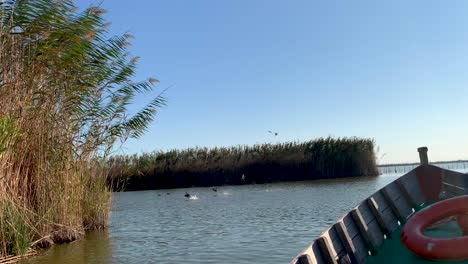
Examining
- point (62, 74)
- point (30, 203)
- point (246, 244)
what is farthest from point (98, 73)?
point (246, 244)

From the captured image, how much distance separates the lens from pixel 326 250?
383 cm

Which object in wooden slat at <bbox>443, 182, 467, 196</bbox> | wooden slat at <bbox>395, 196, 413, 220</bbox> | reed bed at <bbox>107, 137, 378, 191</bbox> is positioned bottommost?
wooden slat at <bbox>395, 196, 413, 220</bbox>

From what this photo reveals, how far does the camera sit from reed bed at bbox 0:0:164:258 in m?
7.65

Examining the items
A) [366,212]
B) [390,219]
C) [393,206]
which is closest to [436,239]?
[366,212]

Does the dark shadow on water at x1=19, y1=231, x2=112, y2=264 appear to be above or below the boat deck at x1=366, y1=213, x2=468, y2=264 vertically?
below

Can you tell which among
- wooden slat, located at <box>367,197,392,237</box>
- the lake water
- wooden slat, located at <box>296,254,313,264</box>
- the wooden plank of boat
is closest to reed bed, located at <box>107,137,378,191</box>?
the lake water

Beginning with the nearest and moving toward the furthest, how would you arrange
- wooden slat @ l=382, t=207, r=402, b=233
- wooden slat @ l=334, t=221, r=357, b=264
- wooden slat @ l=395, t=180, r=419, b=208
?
wooden slat @ l=334, t=221, r=357, b=264, wooden slat @ l=382, t=207, r=402, b=233, wooden slat @ l=395, t=180, r=419, b=208

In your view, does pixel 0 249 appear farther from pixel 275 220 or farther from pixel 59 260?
pixel 275 220

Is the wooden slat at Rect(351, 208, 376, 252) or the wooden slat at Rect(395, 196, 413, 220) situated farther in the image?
the wooden slat at Rect(395, 196, 413, 220)

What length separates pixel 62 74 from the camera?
359 inches

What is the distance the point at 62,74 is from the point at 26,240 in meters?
3.15

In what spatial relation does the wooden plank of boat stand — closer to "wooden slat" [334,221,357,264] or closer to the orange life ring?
"wooden slat" [334,221,357,264]

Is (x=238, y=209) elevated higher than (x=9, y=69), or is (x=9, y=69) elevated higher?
(x=9, y=69)

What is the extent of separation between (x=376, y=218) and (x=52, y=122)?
607 centimetres
